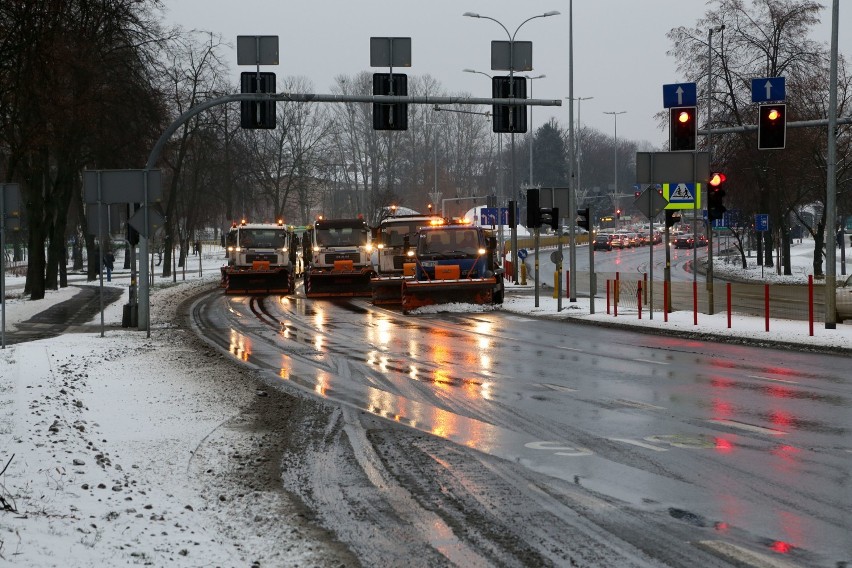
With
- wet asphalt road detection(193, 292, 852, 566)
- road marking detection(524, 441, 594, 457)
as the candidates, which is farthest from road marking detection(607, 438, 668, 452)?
road marking detection(524, 441, 594, 457)

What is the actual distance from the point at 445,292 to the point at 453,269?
0.71 metres

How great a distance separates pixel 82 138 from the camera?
4194 cm

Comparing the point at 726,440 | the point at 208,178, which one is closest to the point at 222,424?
the point at 726,440

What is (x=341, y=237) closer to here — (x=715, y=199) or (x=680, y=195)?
(x=680, y=195)

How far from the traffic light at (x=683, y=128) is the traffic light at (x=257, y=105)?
359 inches

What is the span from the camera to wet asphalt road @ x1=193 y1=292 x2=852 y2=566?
292 inches

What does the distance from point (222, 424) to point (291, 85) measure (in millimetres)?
97680

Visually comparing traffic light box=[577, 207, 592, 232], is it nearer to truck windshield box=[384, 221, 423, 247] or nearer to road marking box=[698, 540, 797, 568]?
truck windshield box=[384, 221, 423, 247]

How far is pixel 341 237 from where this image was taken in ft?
142

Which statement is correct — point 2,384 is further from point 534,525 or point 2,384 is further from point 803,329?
point 803,329

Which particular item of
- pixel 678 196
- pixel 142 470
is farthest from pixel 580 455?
pixel 678 196

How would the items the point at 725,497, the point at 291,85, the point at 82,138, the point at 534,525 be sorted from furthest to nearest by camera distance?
the point at 291,85 → the point at 82,138 → the point at 725,497 → the point at 534,525

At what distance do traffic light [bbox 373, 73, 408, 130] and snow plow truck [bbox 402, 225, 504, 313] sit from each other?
721 cm

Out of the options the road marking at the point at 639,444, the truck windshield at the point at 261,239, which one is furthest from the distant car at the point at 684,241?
the road marking at the point at 639,444
